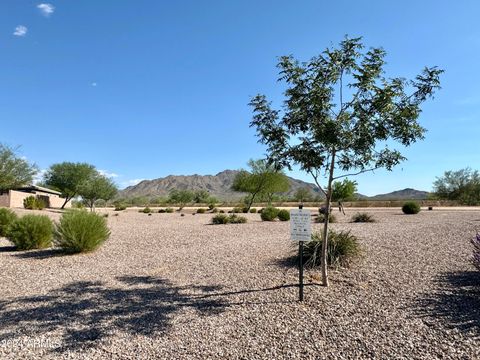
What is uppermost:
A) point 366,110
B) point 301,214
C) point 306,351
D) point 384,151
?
point 366,110

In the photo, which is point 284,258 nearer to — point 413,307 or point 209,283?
point 209,283

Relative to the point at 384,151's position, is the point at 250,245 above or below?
below

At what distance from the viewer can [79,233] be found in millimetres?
12078

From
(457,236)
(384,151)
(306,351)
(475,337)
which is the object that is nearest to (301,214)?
(384,151)

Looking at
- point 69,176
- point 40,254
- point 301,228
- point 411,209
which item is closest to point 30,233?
point 40,254

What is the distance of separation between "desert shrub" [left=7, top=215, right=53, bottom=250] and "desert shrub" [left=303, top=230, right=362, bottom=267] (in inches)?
352

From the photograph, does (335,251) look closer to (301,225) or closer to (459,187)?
(301,225)

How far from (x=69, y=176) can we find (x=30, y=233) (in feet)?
143

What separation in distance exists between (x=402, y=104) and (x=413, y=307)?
134 inches

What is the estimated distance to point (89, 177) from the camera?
54.3 meters

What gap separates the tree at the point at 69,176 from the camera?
53375 mm

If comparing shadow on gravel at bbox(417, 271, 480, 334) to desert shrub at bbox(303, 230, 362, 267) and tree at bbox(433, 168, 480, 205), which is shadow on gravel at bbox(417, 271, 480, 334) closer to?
desert shrub at bbox(303, 230, 362, 267)

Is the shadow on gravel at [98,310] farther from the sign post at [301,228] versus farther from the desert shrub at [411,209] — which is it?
the desert shrub at [411,209]

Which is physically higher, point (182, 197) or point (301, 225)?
point (182, 197)
